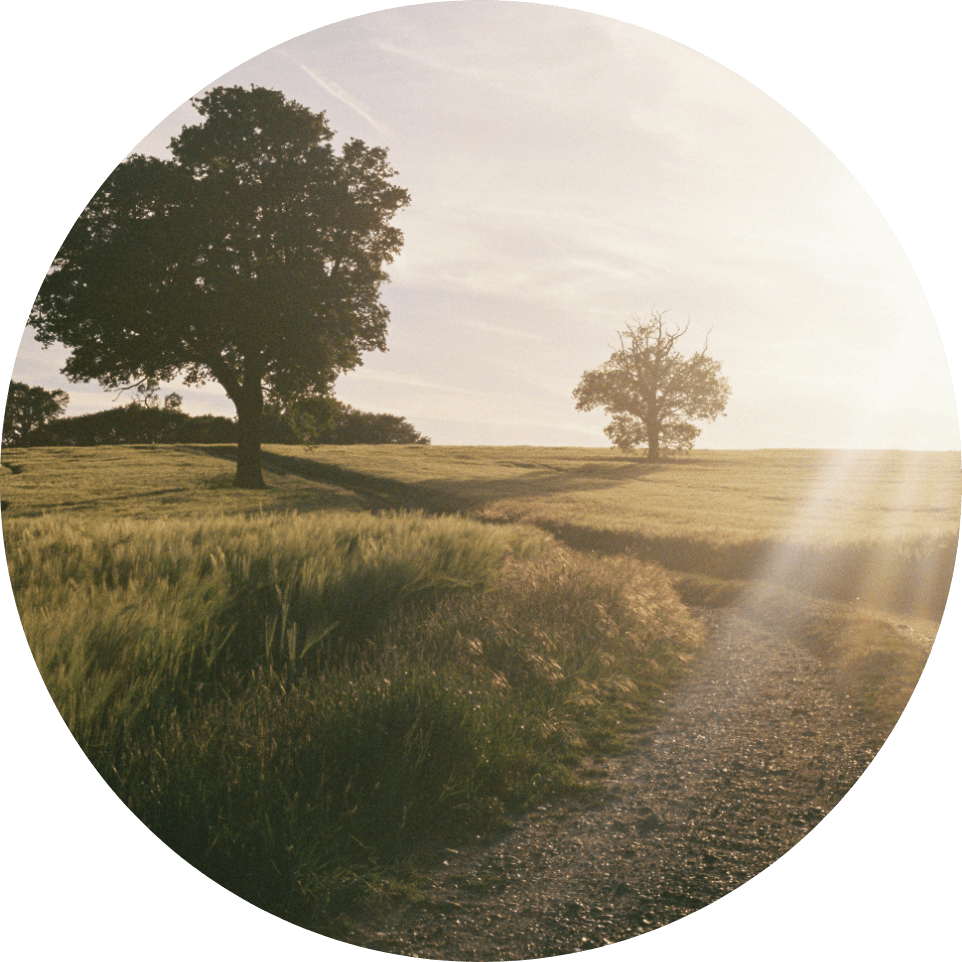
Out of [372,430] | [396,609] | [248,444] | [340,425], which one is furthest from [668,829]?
[248,444]

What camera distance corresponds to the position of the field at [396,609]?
5.20m

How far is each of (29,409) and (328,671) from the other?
142 inches

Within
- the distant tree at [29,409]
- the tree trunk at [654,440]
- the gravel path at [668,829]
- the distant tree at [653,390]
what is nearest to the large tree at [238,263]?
the distant tree at [29,409]

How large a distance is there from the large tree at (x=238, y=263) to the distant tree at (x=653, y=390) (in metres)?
2.12

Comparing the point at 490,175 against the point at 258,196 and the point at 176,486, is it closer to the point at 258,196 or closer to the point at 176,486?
the point at 258,196

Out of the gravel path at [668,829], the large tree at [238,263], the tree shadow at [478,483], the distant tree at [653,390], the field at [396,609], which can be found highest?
the large tree at [238,263]

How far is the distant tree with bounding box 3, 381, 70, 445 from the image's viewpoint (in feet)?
21.3

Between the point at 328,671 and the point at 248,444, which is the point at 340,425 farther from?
the point at 328,671

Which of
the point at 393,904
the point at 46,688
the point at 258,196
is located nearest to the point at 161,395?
the point at 258,196

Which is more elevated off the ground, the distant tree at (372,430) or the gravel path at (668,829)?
the distant tree at (372,430)

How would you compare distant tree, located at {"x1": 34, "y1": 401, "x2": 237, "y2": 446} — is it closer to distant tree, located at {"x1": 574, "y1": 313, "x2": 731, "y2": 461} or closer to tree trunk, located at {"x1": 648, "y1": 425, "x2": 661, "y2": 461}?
distant tree, located at {"x1": 574, "y1": 313, "x2": 731, "y2": 461}

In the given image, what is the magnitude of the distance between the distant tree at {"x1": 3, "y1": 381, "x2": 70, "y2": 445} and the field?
0.30 metres

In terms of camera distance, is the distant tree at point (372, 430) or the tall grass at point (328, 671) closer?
the tall grass at point (328, 671)

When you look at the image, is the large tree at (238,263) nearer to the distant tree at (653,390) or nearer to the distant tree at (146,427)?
the distant tree at (146,427)
